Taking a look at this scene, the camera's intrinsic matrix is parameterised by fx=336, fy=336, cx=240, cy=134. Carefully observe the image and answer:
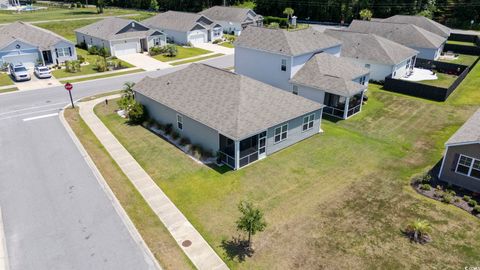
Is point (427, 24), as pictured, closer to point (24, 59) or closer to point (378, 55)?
point (378, 55)

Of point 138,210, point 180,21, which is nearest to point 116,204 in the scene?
point 138,210

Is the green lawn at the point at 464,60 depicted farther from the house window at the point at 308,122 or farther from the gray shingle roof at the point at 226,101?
the gray shingle roof at the point at 226,101


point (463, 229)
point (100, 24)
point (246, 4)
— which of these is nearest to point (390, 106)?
point (463, 229)

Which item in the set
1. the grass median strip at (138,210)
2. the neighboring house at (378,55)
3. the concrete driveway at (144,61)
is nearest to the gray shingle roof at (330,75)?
the neighboring house at (378,55)

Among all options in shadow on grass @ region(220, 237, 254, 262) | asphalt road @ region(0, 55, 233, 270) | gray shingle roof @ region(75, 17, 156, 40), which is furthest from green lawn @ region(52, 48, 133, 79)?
shadow on grass @ region(220, 237, 254, 262)

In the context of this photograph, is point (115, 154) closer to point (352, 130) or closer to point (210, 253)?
point (210, 253)

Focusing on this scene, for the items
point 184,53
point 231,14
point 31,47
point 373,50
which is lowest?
point 184,53
